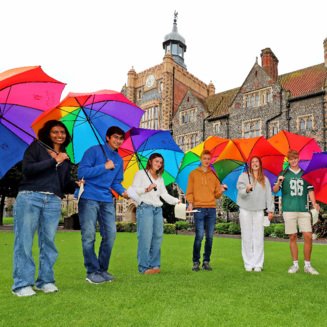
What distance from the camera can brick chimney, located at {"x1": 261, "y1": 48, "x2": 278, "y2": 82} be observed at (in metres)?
28.5

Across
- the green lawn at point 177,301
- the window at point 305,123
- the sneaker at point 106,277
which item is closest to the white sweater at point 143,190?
the green lawn at point 177,301

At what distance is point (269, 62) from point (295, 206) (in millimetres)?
25139

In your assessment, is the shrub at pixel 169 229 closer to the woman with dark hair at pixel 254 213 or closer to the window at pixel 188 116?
the window at pixel 188 116

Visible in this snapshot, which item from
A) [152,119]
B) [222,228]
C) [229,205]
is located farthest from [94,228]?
[152,119]

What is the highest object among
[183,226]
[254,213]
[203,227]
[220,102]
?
[220,102]

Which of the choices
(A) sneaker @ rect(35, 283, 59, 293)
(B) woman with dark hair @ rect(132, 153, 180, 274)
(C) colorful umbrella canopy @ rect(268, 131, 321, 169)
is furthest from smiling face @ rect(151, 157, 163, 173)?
(C) colorful umbrella canopy @ rect(268, 131, 321, 169)

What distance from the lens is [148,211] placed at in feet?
19.2

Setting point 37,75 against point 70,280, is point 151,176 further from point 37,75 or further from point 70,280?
point 37,75

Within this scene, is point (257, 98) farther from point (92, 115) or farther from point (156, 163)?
point (92, 115)

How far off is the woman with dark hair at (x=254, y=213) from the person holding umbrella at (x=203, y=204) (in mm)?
531

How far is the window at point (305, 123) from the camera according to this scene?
25.1m

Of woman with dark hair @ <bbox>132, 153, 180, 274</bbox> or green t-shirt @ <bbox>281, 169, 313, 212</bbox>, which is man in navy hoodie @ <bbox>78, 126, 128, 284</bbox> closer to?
woman with dark hair @ <bbox>132, 153, 180, 274</bbox>

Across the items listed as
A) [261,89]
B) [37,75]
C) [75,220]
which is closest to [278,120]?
[261,89]

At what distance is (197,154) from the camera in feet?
24.5
